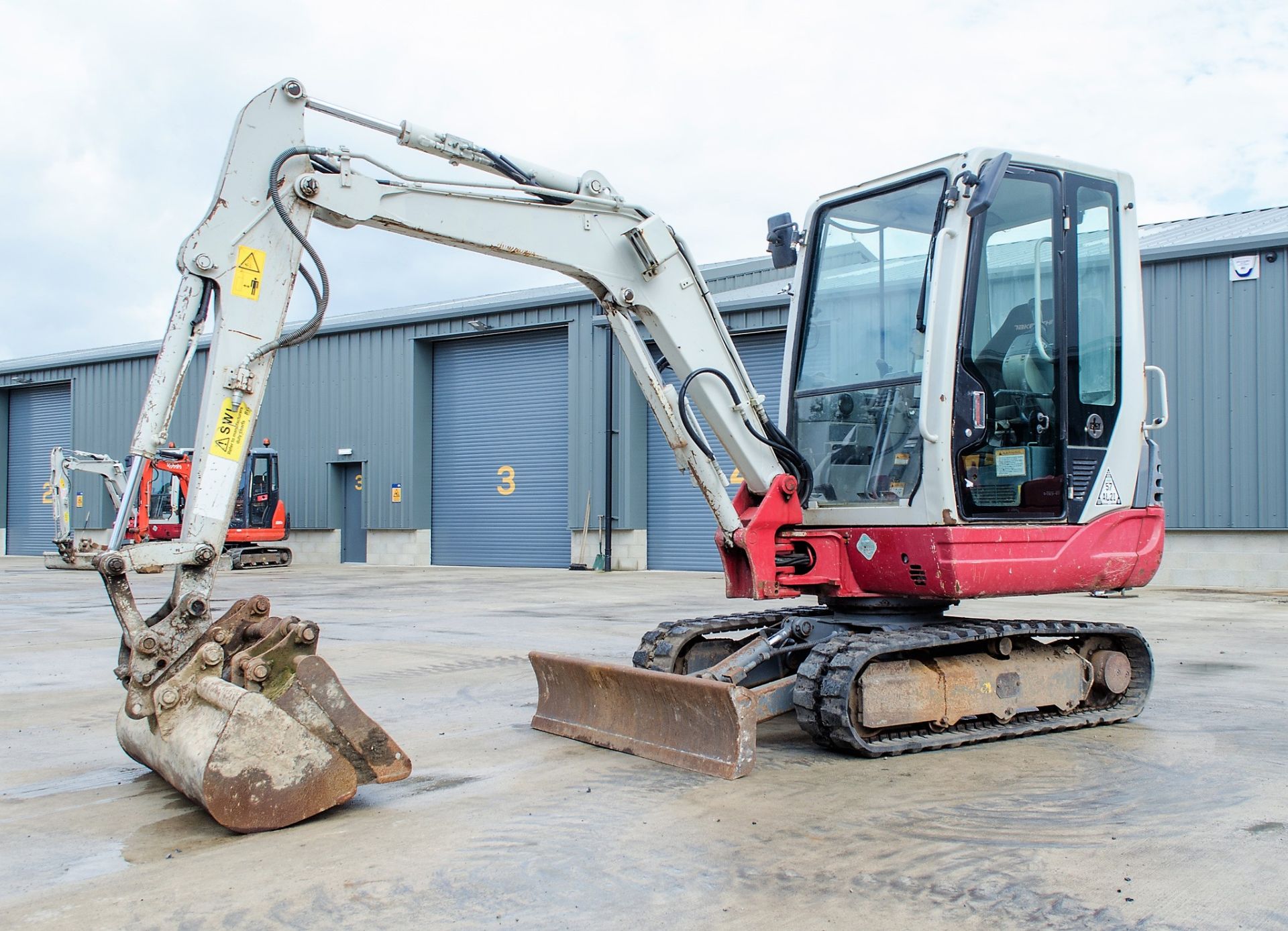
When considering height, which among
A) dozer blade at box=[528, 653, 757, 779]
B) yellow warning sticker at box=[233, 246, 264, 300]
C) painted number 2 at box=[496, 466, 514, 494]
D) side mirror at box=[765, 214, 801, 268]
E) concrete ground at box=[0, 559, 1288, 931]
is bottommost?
concrete ground at box=[0, 559, 1288, 931]

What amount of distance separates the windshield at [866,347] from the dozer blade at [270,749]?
3015 mm

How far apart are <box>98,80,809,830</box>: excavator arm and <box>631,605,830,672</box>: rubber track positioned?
200 cm

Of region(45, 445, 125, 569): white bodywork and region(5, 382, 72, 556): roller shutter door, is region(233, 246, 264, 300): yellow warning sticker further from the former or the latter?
region(5, 382, 72, 556): roller shutter door

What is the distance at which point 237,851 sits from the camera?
4.20 m

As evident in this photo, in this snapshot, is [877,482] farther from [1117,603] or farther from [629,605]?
[1117,603]

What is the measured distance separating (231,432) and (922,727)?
3.82 metres

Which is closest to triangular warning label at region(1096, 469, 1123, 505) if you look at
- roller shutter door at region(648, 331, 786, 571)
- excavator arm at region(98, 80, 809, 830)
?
excavator arm at region(98, 80, 809, 830)

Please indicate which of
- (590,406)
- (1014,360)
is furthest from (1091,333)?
(590,406)

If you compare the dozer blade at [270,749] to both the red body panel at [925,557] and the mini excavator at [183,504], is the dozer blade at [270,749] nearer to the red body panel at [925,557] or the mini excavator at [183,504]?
the red body panel at [925,557]

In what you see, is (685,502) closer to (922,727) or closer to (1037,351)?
(1037,351)

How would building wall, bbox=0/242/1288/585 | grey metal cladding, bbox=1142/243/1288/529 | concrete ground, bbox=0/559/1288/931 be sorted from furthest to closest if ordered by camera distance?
building wall, bbox=0/242/1288/585
grey metal cladding, bbox=1142/243/1288/529
concrete ground, bbox=0/559/1288/931

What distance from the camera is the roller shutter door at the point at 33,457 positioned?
34875 mm

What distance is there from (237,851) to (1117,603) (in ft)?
44.7

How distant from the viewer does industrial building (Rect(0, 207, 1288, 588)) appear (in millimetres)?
17547
